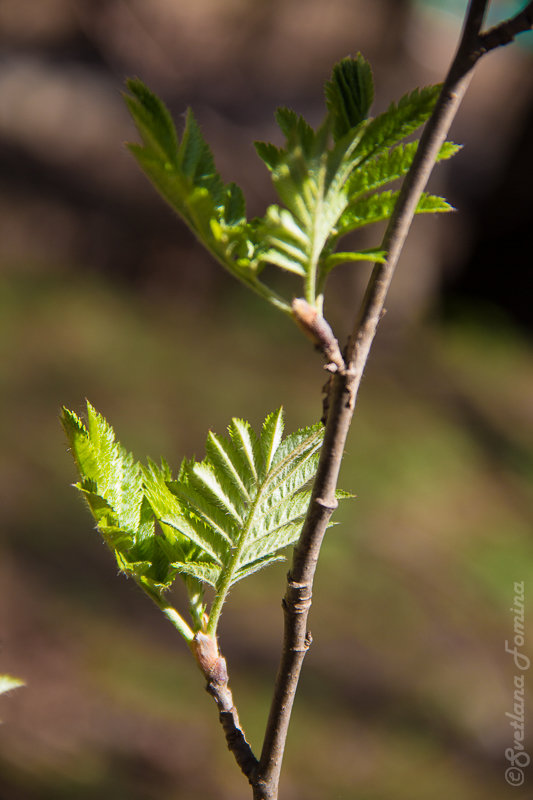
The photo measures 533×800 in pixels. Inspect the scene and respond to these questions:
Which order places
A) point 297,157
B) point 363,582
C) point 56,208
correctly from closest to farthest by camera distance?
point 297,157
point 363,582
point 56,208

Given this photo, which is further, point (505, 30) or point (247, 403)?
point (247, 403)

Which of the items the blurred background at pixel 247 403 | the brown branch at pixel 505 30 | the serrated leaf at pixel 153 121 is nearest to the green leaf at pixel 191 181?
the serrated leaf at pixel 153 121

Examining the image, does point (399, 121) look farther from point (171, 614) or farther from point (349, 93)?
point (171, 614)

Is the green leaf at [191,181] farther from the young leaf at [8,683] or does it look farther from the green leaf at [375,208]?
the young leaf at [8,683]

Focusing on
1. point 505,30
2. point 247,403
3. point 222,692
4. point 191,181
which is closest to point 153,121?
point 191,181

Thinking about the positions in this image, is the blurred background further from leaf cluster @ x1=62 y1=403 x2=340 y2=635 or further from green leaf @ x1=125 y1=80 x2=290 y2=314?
green leaf @ x1=125 y1=80 x2=290 y2=314

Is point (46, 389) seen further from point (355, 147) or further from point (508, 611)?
point (355, 147)

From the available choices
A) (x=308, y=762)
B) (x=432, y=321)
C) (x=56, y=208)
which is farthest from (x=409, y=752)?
(x=56, y=208)
